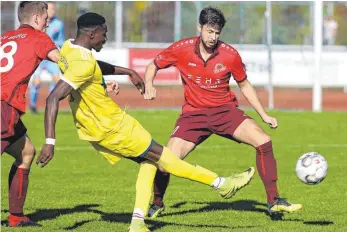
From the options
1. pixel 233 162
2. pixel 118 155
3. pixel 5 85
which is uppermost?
pixel 5 85

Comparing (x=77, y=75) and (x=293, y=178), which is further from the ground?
(x=77, y=75)

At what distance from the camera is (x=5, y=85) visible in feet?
27.5

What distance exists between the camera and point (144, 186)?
8.46m

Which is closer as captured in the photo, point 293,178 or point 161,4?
point 293,178

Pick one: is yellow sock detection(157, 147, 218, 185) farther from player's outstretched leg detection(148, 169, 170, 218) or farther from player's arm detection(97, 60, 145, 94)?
player's outstretched leg detection(148, 169, 170, 218)

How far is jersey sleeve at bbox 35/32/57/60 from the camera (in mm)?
8398

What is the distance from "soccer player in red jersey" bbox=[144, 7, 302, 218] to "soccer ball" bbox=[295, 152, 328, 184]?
1.24ft

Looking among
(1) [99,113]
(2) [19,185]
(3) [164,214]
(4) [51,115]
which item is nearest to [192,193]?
(3) [164,214]

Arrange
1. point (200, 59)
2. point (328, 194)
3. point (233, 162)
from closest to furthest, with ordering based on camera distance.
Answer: point (200, 59)
point (328, 194)
point (233, 162)

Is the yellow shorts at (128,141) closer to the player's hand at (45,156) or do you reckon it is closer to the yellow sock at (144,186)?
the yellow sock at (144,186)

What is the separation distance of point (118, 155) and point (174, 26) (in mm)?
20751

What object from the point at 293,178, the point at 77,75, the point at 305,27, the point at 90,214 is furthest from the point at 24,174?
the point at 305,27

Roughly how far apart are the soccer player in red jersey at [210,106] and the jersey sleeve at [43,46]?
4.61ft

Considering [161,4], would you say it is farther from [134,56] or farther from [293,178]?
[293,178]
